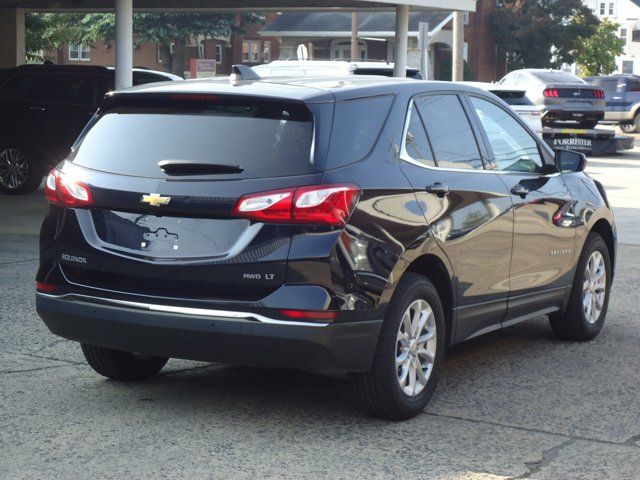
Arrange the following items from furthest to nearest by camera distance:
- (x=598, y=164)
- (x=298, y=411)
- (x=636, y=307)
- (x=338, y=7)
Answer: (x=598, y=164)
(x=338, y=7)
(x=636, y=307)
(x=298, y=411)

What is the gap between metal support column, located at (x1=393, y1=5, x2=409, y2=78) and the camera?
18.6m

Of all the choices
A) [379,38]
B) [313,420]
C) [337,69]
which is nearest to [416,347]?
[313,420]

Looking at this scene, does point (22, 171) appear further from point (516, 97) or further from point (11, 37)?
point (516, 97)

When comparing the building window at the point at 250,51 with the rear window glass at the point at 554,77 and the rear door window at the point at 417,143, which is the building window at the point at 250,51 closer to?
the rear window glass at the point at 554,77

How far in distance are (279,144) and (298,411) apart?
1.37m

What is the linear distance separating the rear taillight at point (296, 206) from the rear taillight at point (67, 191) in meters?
0.84

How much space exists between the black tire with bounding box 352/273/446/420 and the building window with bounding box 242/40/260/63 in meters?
70.3

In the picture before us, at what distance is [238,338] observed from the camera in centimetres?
561

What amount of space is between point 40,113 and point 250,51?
5853cm

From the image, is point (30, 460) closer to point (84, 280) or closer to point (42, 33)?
point (84, 280)

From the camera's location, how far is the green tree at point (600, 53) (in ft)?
241

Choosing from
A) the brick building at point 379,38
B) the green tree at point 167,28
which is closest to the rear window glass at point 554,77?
the green tree at point 167,28

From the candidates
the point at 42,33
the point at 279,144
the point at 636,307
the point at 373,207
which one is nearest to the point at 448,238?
the point at 373,207

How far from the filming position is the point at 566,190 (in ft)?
25.9
